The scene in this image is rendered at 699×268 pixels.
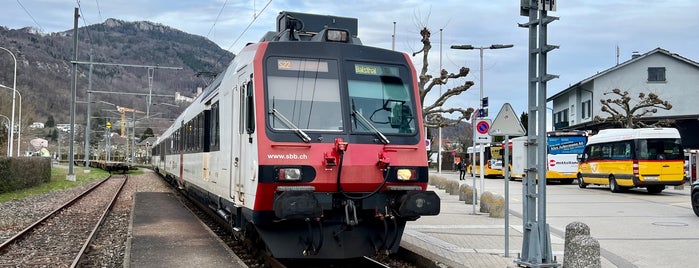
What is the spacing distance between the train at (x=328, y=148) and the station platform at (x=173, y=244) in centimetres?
107

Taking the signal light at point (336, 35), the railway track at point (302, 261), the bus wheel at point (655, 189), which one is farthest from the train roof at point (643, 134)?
the signal light at point (336, 35)

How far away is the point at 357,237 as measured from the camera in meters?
8.20

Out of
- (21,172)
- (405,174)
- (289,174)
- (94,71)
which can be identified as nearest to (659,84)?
(21,172)

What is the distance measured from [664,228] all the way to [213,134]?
984 centimetres

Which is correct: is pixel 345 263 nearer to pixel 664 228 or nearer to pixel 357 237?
pixel 357 237

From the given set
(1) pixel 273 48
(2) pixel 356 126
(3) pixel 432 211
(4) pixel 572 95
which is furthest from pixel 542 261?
(4) pixel 572 95

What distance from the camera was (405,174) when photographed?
26.9 ft

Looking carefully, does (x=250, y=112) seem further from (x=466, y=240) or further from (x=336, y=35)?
(x=466, y=240)

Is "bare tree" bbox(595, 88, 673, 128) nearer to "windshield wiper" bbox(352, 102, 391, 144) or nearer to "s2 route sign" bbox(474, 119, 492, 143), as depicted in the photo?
"s2 route sign" bbox(474, 119, 492, 143)

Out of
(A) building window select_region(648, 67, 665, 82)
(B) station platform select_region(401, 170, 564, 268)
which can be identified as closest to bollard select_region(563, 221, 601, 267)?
(B) station platform select_region(401, 170, 564, 268)

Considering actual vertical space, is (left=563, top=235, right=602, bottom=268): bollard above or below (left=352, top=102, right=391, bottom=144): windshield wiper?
below

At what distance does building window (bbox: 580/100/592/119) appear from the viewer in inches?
2008

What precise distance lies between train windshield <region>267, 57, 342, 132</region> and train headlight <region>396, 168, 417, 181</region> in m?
0.95

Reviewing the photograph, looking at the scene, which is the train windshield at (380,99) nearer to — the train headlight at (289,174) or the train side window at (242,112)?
the train headlight at (289,174)
